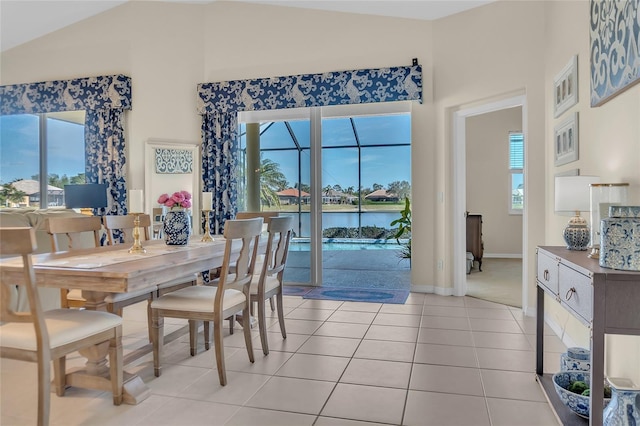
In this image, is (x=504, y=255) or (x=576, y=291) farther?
(x=504, y=255)

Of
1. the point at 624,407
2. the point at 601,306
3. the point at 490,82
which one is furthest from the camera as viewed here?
the point at 490,82

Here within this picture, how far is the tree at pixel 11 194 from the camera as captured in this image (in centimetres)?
639

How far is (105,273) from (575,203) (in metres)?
2.59

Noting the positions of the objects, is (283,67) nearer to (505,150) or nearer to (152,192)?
(152,192)

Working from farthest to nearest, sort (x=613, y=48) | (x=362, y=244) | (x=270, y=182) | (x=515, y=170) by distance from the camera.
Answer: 1. (x=362, y=244)
2. (x=515, y=170)
3. (x=270, y=182)
4. (x=613, y=48)

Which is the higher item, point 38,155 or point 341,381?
point 38,155

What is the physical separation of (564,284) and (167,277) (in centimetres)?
203

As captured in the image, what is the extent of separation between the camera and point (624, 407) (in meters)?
1.77

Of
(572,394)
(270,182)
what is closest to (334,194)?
(270,182)

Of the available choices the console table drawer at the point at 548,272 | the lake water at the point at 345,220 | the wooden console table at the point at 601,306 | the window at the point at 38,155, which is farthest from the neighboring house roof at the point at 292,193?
the wooden console table at the point at 601,306

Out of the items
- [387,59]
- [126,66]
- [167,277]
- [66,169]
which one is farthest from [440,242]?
[66,169]

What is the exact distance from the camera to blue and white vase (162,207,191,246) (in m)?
3.12

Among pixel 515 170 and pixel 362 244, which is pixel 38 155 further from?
pixel 515 170

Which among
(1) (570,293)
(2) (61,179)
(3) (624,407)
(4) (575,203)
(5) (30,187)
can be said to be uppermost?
(2) (61,179)
